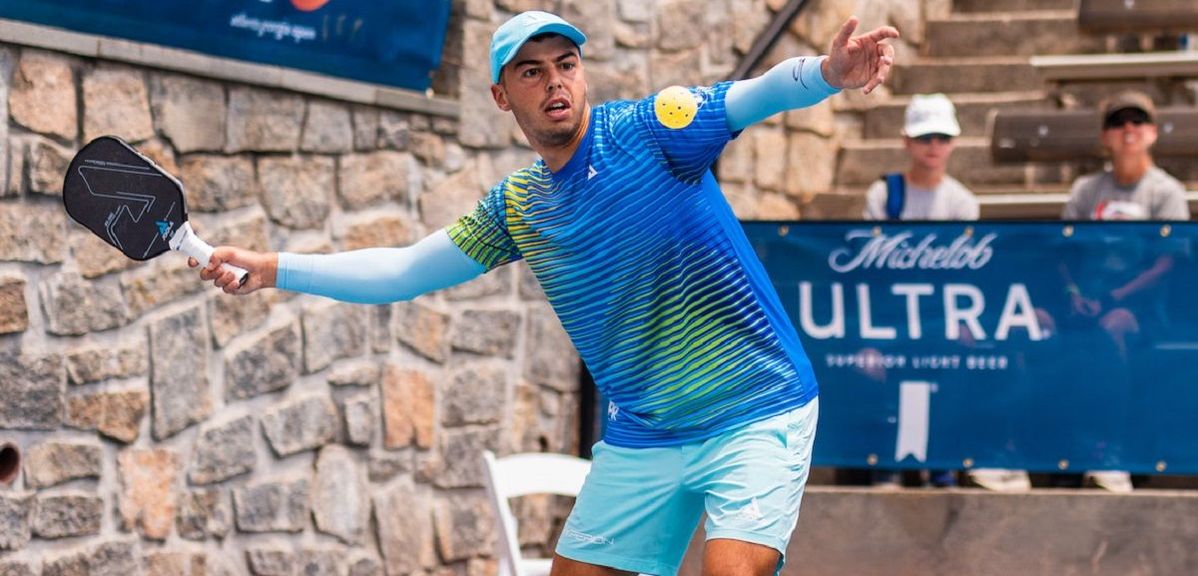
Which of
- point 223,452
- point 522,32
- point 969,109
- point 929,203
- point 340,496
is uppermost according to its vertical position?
point 969,109

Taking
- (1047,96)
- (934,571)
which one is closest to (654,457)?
(934,571)

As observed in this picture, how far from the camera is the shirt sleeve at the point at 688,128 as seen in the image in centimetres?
414

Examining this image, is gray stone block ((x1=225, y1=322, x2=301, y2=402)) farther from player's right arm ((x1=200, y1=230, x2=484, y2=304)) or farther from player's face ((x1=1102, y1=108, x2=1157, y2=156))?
player's face ((x1=1102, y1=108, x2=1157, y2=156))

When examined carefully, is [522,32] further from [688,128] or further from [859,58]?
[859,58]

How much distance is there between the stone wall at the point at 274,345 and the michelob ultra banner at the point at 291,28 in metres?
0.14

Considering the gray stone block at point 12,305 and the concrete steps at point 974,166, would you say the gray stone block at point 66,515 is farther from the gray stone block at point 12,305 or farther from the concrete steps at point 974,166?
the concrete steps at point 974,166

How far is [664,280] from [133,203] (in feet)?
4.25

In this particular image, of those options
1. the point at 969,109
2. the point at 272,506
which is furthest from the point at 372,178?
the point at 969,109

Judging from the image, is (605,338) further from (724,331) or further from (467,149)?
(467,149)

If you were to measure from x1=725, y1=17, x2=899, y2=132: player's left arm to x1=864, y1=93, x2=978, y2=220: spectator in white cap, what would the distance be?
154 inches

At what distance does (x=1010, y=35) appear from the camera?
10828 mm

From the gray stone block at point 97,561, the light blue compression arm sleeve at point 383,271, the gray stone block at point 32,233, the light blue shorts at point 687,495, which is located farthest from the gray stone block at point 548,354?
the light blue shorts at point 687,495

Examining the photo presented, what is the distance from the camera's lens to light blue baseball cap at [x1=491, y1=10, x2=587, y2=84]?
426 centimetres

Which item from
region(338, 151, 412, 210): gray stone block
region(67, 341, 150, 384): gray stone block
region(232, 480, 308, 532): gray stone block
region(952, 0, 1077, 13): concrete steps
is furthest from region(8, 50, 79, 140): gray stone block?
region(952, 0, 1077, 13): concrete steps
